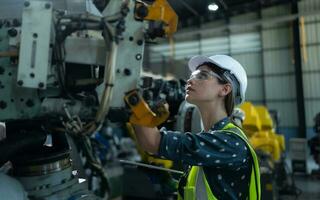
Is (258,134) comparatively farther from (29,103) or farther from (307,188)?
(29,103)

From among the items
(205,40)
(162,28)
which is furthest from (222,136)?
(205,40)

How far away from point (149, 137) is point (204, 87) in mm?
377

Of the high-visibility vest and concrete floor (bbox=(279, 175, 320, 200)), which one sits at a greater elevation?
the high-visibility vest

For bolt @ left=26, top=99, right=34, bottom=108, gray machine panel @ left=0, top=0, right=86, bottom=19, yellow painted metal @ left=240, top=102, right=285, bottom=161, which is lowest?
yellow painted metal @ left=240, top=102, right=285, bottom=161

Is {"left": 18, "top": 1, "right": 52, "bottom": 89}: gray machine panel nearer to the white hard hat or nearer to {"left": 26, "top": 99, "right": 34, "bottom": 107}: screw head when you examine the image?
{"left": 26, "top": 99, "right": 34, "bottom": 107}: screw head

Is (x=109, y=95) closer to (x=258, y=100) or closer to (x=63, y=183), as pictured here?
(x=63, y=183)

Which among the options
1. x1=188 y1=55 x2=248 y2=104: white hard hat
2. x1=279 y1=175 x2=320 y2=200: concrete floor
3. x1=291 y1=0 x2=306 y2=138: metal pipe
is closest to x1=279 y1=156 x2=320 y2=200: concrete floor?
x1=279 y1=175 x2=320 y2=200: concrete floor

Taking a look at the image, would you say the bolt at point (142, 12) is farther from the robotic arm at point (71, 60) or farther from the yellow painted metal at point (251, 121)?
the yellow painted metal at point (251, 121)

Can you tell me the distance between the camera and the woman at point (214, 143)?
128 centimetres

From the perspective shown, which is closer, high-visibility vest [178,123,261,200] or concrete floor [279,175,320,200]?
high-visibility vest [178,123,261,200]

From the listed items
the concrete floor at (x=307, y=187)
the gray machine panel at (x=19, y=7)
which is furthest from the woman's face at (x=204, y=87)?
the concrete floor at (x=307, y=187)

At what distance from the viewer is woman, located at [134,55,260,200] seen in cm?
128

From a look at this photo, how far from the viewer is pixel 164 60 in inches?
358

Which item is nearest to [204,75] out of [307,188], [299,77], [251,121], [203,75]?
[203,75]
